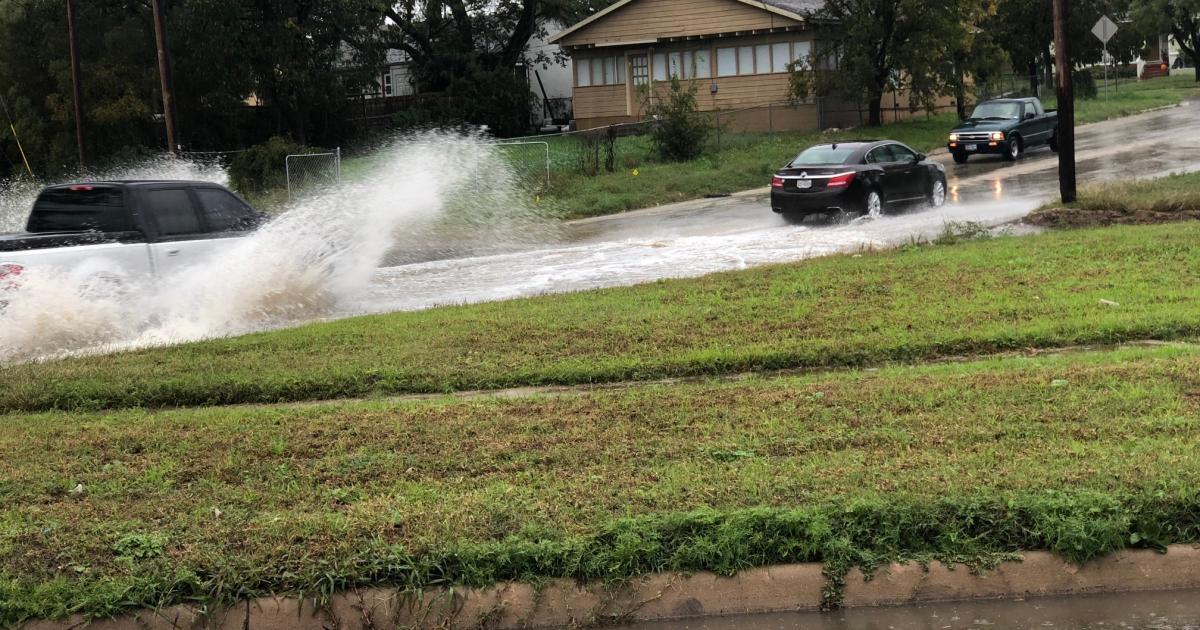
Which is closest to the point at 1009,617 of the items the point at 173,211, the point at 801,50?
the point at 173,211

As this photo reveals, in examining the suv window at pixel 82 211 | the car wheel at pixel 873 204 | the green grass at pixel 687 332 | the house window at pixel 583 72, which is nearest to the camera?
the green grass at pixel 687 332

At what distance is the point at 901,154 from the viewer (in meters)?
22.6

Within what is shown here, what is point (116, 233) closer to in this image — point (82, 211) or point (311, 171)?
point (82, 211)

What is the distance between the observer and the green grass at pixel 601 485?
516 cm

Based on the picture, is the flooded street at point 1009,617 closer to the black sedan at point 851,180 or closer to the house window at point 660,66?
the black sedan at point 851,180

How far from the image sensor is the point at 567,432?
23.5 feet

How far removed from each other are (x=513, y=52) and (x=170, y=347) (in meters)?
43.0

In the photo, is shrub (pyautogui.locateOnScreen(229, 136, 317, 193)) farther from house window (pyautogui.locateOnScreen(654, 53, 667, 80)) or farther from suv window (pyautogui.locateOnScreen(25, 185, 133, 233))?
house window (pyautogui.locateOnScreen(654, 53, 667, 80))

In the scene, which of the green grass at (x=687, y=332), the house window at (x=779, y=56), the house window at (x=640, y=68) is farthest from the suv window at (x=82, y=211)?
the house window at (x=640, y=68)

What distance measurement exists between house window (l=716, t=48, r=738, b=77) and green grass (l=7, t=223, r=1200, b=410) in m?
31.5

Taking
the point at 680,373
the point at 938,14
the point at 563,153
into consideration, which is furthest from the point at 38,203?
the point at 938,14

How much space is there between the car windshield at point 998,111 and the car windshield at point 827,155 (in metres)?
13.6

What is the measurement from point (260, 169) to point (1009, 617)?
28664 millimetres

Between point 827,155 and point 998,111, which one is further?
point 998,111
